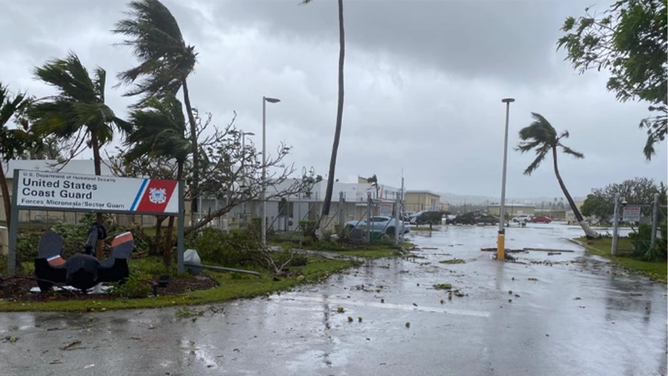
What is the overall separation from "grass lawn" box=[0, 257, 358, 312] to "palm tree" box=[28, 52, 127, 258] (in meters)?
2.93

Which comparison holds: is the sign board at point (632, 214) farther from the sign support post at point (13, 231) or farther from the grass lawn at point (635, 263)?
the sign support post at point (13, 231)

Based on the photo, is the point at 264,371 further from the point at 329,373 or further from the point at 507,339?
the point at 507,339

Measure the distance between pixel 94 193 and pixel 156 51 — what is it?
7647mm

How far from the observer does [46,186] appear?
10641 mm

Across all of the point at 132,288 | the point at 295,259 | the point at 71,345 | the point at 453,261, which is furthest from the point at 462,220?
the point at 71,345

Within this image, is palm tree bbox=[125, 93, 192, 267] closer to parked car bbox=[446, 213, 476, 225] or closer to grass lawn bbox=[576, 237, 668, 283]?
grass lawn bbox=[576, 237, 668, 283]

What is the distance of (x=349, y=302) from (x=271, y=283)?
8.16 ft

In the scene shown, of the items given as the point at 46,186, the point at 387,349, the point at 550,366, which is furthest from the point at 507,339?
the point at 46,186

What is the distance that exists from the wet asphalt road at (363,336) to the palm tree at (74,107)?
4708 mm

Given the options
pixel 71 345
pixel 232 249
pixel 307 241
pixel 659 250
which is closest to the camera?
pixel 71 345

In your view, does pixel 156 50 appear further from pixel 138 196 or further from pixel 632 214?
pixel 632 214

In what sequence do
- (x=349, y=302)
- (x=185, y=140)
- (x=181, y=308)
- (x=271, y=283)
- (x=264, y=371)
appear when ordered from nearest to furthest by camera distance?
1. (x=264, y=371)
2. (x=181, y=308)
3. (x=349, y=302)
4. (x=271, y=283)
5. (x=185, y=140)

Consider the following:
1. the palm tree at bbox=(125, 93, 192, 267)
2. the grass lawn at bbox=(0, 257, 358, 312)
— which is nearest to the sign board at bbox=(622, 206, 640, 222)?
the grass lawn at bbox=(0, 257, 358, 312)

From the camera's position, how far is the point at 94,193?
10.9 m
